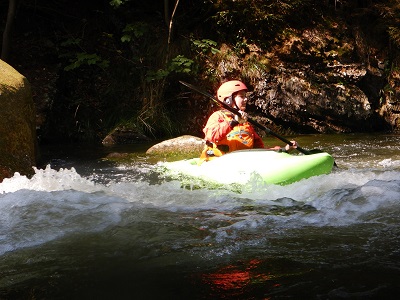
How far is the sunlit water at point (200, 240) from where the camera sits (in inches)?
93.4

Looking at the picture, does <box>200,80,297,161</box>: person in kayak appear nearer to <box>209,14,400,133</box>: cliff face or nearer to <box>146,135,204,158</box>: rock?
<box>146,135,204,158</box>: rock

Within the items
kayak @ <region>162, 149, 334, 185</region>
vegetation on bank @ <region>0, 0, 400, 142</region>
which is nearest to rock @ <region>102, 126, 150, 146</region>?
vegetation on bank @ <region>0, 0, 400, 142</region>

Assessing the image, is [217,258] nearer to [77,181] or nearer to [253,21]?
[77,181]

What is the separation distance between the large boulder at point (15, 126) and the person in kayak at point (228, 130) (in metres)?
1.99

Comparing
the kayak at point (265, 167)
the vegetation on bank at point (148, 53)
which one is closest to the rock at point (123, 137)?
the vegetation on bank at point (148, 53)

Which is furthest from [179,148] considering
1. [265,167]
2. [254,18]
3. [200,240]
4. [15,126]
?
[200,240]

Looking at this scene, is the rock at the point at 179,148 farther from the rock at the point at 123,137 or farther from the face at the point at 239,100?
the face at the point at 239,100

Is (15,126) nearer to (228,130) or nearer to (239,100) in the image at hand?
(228,130)

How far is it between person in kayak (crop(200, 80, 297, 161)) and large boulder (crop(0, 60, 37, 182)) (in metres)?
1.99

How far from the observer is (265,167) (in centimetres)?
461

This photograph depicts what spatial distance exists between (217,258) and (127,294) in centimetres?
58

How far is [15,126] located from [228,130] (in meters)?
2.35

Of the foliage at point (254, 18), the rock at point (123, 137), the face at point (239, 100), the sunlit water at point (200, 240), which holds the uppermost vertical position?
the foliage at point (254, 18)

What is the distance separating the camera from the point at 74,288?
94.8 inches
